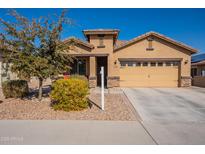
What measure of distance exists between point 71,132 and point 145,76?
39.9 feet

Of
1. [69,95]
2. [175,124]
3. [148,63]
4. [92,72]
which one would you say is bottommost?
[175,124]

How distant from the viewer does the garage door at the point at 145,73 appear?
50.6 ft

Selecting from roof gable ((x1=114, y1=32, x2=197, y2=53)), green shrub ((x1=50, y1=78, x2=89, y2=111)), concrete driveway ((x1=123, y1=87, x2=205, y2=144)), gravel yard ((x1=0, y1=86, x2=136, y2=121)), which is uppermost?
roof gable ((x1=114, y1=32, x2=197, y2=53))

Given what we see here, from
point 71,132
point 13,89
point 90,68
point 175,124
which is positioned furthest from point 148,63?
point 71,132

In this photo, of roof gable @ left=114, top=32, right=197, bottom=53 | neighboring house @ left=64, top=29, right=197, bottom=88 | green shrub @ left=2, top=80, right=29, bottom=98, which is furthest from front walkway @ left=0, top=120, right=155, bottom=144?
roof gable @ left=114, top=32, right=197, bottom=53

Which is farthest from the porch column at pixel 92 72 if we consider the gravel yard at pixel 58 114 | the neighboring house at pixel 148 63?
the gravel yard at pixel 58 114

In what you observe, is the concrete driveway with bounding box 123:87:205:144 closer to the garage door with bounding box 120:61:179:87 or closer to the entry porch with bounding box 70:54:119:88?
the entry porch with bounding box 70:54:119:88

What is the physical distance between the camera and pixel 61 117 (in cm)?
592

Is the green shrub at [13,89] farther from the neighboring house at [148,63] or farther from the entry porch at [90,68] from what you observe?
the neighboring house at [148,63]

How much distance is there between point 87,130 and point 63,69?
4547mm

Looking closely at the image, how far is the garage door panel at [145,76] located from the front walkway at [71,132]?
33.5 feet

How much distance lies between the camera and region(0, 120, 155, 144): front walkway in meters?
4.05

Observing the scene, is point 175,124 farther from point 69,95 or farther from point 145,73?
point 145,73

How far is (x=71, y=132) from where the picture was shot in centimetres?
452
